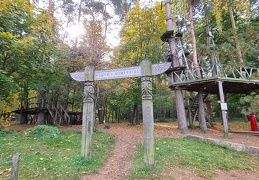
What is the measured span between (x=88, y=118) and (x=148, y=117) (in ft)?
6.30

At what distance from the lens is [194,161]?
16.2 ft

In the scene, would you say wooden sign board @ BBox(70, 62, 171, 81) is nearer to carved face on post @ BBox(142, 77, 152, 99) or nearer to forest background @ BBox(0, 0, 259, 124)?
carved face on post @ BBox(142, 77, 152, 99)

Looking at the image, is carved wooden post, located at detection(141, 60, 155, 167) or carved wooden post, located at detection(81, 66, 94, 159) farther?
carved wooden post, located at detection(81, 66, 94, 159)

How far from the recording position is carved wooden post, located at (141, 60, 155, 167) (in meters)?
4.34

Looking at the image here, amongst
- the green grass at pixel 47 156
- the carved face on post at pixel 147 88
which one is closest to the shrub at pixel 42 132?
the green grass at pixel 47 156

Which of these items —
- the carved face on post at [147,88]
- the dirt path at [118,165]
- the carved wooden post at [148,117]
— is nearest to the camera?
the dirt path at [118,165]

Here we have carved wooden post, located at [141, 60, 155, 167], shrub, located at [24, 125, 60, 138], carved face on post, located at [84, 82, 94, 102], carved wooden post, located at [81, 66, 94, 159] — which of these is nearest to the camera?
carved wooden post, located at [141, 60, 155, 167]

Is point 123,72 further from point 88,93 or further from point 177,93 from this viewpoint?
point 177,93

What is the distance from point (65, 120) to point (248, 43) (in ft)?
54.7

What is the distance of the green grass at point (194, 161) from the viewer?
4152 mm

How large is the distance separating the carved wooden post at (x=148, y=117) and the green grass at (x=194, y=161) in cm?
30

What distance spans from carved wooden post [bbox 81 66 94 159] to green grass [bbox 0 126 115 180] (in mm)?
287

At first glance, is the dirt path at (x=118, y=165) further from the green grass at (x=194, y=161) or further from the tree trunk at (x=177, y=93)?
the tree trunk at (x=177, y=93)

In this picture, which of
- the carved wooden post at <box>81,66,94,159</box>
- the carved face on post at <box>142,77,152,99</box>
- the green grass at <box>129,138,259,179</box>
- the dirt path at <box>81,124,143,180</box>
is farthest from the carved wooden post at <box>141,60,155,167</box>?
the carved wooden post at <box>81,66,94,159</box>
